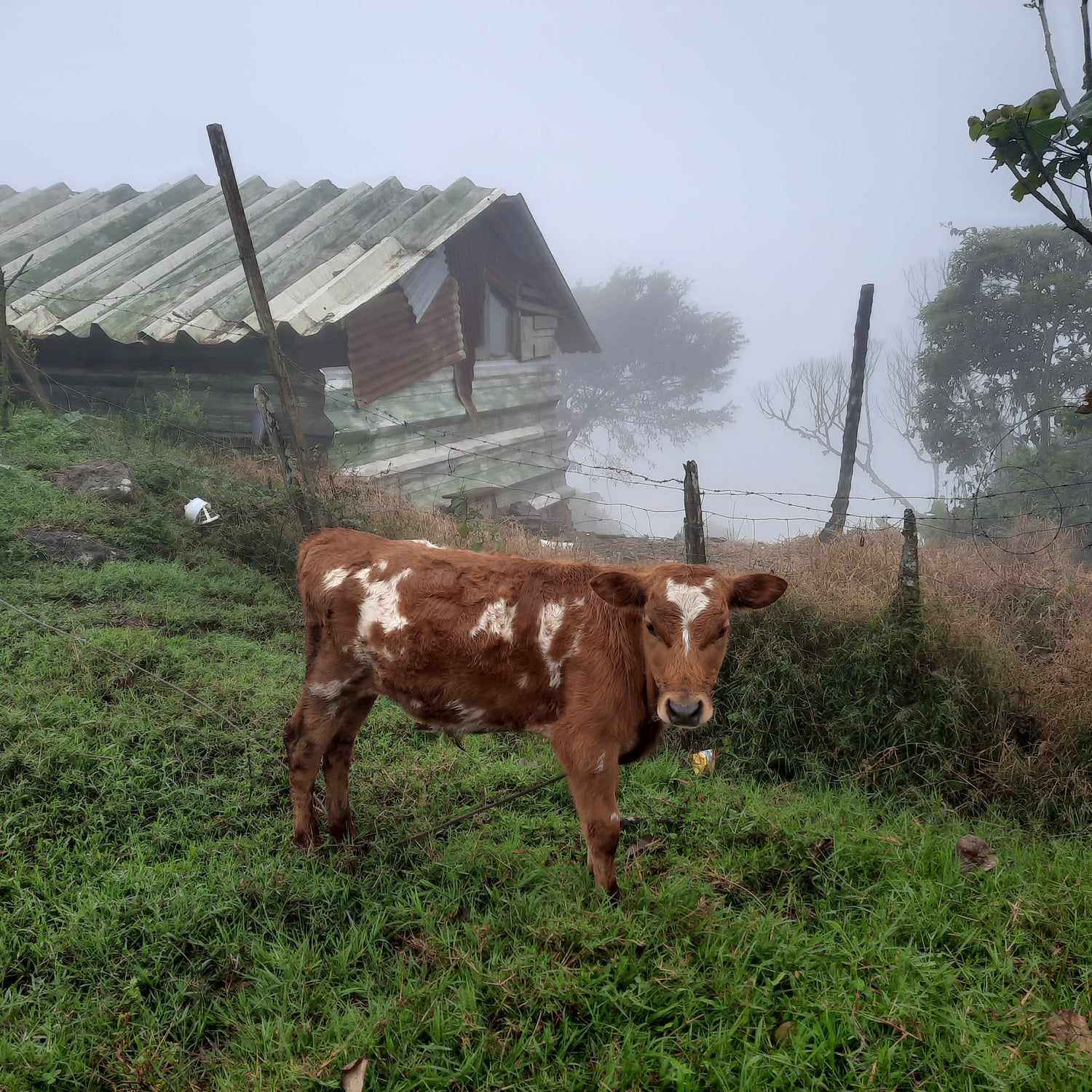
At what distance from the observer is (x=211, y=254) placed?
52.3 feet

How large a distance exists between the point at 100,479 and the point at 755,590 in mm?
9217

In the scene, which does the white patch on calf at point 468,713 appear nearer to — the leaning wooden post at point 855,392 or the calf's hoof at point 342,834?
the calf's hoof at point 342,834

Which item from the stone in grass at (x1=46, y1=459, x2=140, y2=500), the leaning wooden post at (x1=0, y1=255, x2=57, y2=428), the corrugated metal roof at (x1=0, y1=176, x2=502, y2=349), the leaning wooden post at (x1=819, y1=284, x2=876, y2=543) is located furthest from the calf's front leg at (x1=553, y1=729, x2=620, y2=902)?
the leaning wooden post at (x1=0, y1=255, x2=57, y2=428)

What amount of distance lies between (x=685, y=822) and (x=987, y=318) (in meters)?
18.7

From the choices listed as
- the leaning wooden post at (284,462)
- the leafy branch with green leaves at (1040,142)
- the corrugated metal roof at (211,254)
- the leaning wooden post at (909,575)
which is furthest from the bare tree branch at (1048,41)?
the corrugated metal roof at (211,254)

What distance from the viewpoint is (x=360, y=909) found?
360 centimetres

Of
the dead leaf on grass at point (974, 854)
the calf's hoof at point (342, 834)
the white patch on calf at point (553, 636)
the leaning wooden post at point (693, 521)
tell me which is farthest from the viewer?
the leaning wooden post at point (693, 521)

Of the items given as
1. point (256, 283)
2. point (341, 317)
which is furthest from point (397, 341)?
point (256, 283)

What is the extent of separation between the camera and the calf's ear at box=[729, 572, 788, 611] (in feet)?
11.0

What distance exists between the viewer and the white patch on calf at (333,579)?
3.93 m

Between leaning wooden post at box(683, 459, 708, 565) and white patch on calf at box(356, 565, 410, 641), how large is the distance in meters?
2.95

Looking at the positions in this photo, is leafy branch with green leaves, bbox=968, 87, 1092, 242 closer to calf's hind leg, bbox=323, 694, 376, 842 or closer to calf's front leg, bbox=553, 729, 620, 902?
calf's front leg, bbox=553, 729, 620, 902

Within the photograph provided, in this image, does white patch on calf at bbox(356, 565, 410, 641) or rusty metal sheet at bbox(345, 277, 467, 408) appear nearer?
white patch on calf at bbox(356, 565, 410, 641)

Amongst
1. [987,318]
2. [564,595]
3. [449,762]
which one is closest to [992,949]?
[564,595]
